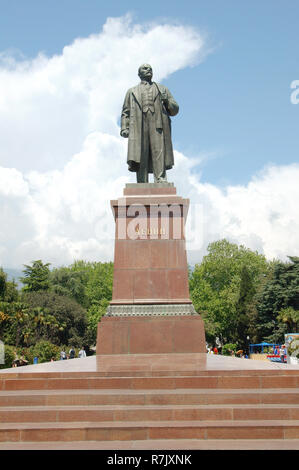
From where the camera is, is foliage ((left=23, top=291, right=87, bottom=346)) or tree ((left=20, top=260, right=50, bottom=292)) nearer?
foliage ((left=23, top=291, right=87, bottom=346))

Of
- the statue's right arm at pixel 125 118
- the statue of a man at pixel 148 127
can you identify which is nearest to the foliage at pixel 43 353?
the statue of a man at pixel 148 127

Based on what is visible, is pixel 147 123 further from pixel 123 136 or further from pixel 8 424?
pixel 8 424

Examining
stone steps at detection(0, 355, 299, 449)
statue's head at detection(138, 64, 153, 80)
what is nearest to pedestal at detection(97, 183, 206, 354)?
stone steps at detection(0, 355, 299, 449)

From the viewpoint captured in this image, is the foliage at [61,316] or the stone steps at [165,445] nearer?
the stone steps at [165,445]

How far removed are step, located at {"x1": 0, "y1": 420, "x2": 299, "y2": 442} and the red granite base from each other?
463 cm

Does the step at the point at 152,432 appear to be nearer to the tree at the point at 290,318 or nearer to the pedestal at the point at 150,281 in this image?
the pedestal at the point at 150,281

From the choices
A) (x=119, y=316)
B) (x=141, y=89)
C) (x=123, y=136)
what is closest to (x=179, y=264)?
(x=119, y=316)

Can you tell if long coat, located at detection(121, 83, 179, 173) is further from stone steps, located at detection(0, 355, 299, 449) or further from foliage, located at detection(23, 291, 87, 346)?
foliage, located at detection(23, 291, 87, 346)

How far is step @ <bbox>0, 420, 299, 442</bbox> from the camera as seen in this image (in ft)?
19.4

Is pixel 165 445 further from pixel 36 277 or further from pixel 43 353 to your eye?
pixel 36 277

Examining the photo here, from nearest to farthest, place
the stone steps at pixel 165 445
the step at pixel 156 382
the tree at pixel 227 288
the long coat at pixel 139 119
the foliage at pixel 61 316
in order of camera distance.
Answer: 1. the stone steps at pixel 165 445
2. the step at pixel 156 382
3. the long coat at pixel 139 119
4. the foliage at pixel 61 316
5. the tree at pixel 227 288

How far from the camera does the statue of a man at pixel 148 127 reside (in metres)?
13.2

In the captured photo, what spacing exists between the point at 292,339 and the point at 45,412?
23.9 meters

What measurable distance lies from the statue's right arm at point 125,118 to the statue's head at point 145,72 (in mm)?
651
